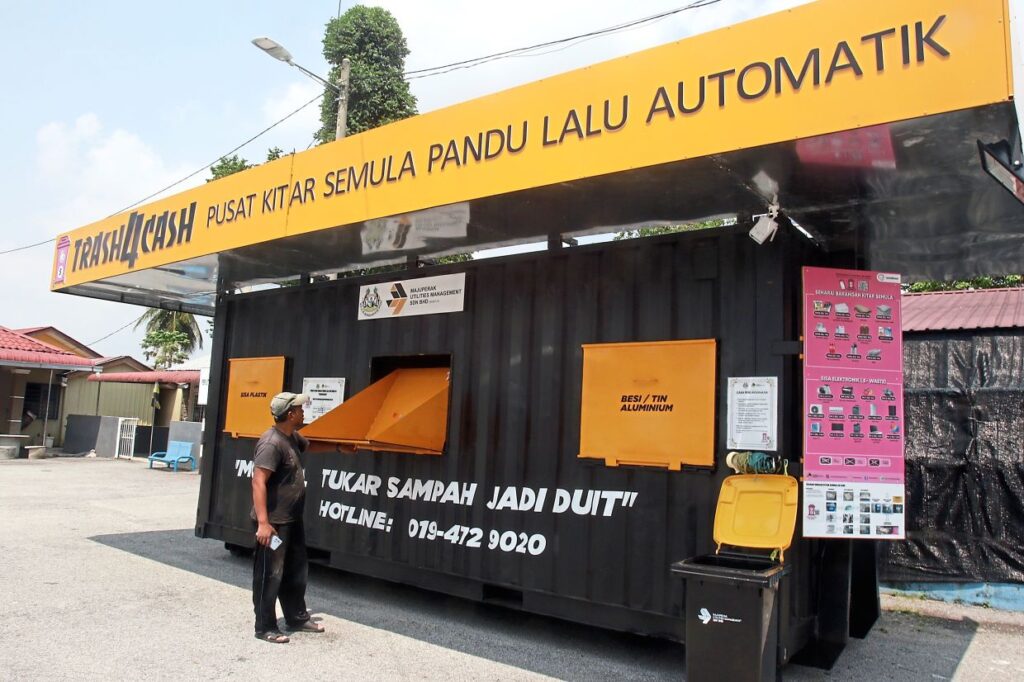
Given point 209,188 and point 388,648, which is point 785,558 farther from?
point 209,188

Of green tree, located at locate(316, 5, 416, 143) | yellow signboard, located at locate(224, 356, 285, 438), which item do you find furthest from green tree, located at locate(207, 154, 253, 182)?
yellow signboard, located at locate(224, 356, 285, 438)

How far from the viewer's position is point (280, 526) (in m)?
5.59

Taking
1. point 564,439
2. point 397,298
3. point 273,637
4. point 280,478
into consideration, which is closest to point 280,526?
point 280,478

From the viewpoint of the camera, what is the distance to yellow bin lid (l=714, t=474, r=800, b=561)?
15.3ft

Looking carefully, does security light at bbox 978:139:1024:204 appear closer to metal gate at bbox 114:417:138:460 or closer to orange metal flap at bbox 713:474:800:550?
orange metal flap at bbox 713:474:800:550

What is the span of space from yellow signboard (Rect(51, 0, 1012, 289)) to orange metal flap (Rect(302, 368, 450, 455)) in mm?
1651

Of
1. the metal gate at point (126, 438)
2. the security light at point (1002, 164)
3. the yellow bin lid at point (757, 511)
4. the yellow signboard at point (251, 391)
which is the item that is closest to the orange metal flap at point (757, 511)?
the yellow bin lid at point (757, 511)

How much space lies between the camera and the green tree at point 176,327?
3653 centimetres

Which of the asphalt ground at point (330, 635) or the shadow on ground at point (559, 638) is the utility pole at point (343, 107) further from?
the shadow on ground at point (559, 638)

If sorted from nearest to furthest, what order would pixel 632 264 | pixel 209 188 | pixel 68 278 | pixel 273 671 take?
1. pixel 273 671
2. pixel 632 264
3. pixel 209 188
4. pixel 68 278

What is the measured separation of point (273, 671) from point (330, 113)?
74.1ft

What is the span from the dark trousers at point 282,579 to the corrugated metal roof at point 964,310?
22.4 feet

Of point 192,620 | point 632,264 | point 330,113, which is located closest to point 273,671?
point 192,620

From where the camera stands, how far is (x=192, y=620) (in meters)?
5.84
